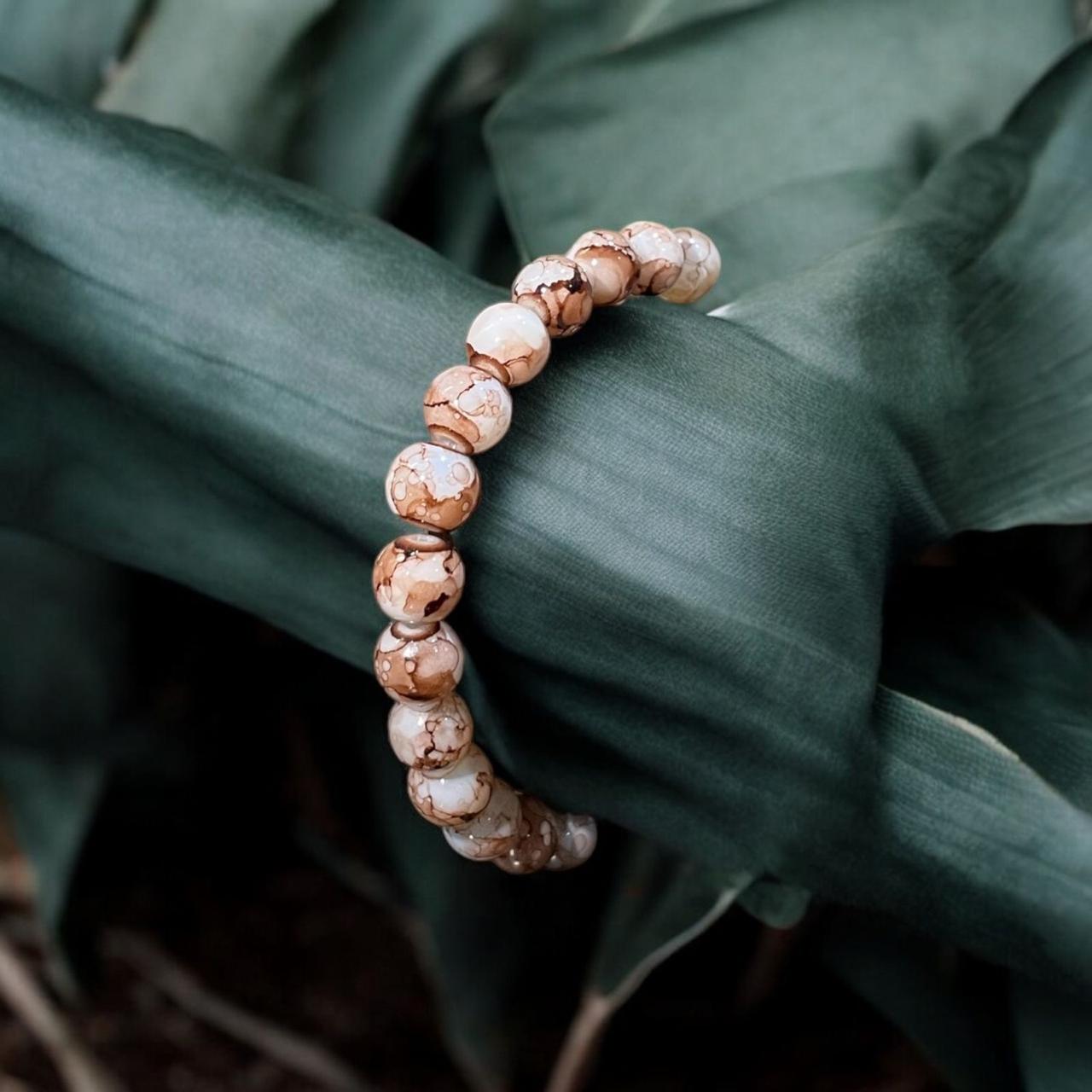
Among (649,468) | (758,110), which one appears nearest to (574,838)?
(649,468)

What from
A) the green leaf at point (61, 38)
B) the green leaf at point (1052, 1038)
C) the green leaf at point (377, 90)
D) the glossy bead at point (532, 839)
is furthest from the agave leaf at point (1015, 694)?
the green leaf at point (61, 38)

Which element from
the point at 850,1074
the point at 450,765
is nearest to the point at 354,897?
the point at 850,1074

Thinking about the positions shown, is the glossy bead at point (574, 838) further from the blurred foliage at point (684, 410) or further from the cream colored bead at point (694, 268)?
the cream colored bead at point (694, 268)

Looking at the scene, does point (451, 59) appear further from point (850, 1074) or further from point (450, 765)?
point (850, 1074)

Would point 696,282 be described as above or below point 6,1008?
above

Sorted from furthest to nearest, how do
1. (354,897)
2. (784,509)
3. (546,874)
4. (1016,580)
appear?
(354,897) → (546,874) → (1016,580) → (784,509)
